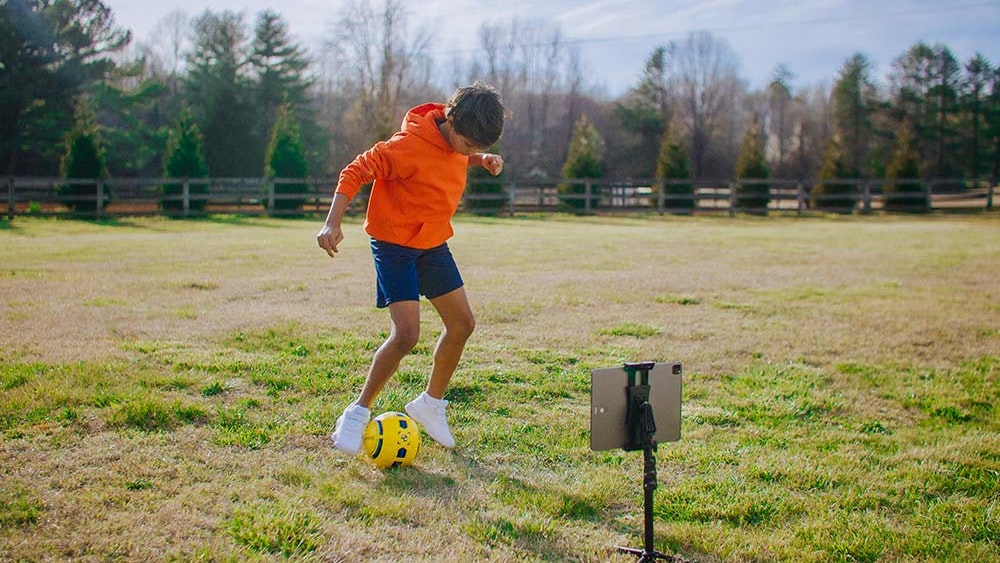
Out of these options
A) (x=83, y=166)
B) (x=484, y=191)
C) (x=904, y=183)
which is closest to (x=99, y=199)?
(x=83, y=166)

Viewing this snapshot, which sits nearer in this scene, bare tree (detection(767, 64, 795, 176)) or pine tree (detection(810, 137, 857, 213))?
pine tree (detection(810, 137, 857, 213))

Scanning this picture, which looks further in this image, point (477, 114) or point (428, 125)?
point (428, 125)

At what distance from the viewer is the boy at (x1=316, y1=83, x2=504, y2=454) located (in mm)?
3834

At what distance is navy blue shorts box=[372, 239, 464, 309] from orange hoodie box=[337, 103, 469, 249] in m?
0.06

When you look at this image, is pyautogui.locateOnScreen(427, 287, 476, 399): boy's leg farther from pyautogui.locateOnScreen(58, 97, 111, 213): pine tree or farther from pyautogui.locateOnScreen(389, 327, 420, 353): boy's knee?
pyautogui.locateOnScreen(58, 97, 111, 213): pine tree

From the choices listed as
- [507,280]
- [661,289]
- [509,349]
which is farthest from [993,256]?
[509,349]

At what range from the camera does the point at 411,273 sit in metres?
4.01

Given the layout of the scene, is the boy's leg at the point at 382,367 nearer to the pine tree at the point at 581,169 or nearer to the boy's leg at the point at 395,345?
the boy's leg at the point at 395,345

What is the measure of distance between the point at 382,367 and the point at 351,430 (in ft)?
1.14

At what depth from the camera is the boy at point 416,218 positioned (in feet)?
12.6

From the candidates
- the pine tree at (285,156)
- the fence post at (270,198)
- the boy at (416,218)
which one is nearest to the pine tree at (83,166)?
the fence post at (270,198)

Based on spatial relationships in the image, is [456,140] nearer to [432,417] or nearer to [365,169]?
[365,169]

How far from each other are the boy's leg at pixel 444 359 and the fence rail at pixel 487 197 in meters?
24.4

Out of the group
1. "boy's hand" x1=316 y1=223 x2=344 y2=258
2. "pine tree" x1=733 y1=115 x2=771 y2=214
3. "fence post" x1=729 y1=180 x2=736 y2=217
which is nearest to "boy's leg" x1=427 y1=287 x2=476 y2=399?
"boy's hand" x1=316 y1=223 x2=344 y2=258
